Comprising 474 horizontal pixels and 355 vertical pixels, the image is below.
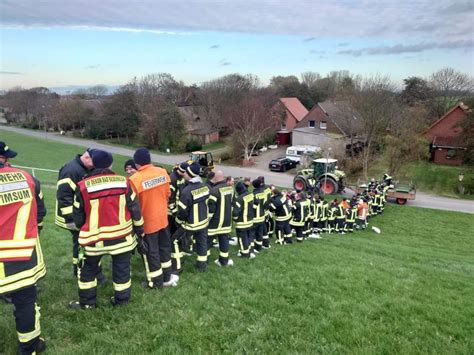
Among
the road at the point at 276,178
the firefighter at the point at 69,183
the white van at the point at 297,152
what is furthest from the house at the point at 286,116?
the firefighter at the point at 69,183

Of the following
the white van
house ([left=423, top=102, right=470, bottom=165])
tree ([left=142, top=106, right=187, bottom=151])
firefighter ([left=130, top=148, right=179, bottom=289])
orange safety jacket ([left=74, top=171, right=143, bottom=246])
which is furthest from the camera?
tree ([left=142, top=106, right=187, bottom=151])

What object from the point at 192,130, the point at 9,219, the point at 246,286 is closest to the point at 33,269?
the point at 9,219

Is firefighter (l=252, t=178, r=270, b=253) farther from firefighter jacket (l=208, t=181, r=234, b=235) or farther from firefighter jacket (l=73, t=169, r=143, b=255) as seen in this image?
firefighter jacket (l=73, t=169, r=143, b=255)

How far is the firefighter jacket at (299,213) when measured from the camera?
11914 mm

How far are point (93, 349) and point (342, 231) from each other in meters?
14.0

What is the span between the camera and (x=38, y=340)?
434 centimetres

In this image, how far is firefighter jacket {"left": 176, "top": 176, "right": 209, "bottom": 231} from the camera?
6969 mm

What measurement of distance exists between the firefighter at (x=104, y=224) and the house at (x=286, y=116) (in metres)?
45.5

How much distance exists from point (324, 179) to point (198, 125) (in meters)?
35.9

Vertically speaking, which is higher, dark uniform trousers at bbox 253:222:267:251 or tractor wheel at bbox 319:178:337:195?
dark uniform trousers at bbox 253:222:267:251

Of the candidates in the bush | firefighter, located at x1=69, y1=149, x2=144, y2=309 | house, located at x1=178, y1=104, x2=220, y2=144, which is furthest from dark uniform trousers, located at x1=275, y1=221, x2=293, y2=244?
house, located at x1=178, y1=104, x2=220, y2=144

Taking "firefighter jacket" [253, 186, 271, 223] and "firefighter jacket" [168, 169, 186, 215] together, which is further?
"firefighter jacket" [253, 186, 271, 223]

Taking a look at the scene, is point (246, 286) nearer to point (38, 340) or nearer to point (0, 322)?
point (38, 340)

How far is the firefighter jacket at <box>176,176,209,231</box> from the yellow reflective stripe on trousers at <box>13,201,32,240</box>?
9.99ft
